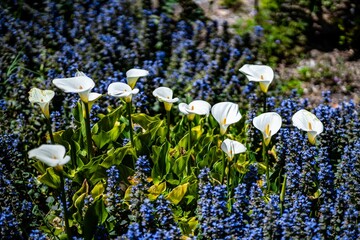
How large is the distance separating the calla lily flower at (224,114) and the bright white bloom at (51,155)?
102 centimetres

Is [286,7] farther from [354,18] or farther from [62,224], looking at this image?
[62,224]

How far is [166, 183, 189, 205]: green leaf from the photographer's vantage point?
369cm

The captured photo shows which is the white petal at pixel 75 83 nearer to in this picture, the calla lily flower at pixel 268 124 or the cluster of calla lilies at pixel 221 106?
the cluster of calla lilies at pixel 221 106

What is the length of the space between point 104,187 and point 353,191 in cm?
158

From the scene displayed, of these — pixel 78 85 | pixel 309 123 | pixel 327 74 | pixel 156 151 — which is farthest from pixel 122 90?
pixel 327 74

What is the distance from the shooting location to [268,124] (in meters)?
3.64

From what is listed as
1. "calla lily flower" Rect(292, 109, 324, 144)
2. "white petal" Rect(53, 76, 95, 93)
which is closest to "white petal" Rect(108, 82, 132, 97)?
"white petal" Rect(53, 76, 95, 93)

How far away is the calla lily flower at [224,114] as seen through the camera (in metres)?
3.66

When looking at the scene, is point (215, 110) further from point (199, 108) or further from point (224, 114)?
point (199, 108)

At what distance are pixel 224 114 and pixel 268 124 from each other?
0.92 ft

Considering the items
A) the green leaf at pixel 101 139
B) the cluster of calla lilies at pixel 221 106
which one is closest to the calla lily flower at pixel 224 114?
the cluster of calla lilies at pixel 221 106

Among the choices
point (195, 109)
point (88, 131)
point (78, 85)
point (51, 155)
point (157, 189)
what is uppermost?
point (78, 85)

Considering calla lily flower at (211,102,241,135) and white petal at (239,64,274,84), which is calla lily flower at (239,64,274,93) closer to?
white petal at (239,64,274,84)

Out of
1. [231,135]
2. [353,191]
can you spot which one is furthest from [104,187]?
[353,191]
